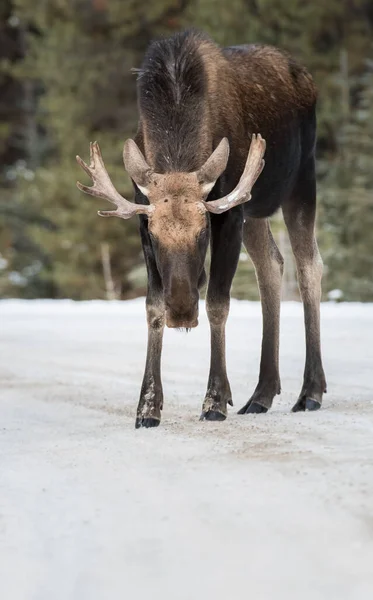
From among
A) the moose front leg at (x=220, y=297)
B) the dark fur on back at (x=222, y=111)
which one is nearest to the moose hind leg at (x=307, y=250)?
the dark fur on back at (x=222, y=111)

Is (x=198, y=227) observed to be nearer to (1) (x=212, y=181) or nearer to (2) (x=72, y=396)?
(1) (x=212, y=181)

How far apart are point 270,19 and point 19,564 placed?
27.2 metres

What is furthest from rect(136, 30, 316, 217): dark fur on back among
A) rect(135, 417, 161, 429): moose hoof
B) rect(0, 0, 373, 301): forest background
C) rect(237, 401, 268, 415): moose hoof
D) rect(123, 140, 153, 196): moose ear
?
rect(0, 0, 373, 301): forest background

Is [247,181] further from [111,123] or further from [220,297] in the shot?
[111,123]

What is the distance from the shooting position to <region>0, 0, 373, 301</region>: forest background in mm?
25047

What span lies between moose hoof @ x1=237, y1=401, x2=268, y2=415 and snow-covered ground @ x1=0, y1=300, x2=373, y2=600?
0.17m

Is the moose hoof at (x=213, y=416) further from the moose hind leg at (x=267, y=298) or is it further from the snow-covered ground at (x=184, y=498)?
the moose hind leg at (x=267, y=298)

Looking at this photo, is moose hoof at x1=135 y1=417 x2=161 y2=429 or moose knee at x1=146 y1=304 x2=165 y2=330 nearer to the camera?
moose hoof at x1=135 y1=417 x2=161 y2=429

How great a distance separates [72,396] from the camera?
835cm

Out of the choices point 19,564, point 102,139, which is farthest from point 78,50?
point 19,564

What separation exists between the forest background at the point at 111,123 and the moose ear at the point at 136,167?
15.8 meters

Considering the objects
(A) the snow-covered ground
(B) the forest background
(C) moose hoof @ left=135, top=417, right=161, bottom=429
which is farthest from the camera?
(B) the forest background

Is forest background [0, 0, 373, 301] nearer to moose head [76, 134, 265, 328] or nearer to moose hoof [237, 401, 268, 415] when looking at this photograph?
moose hoof [237, 401, 268, 415]

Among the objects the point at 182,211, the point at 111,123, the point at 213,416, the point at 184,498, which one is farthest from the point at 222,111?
the point at 111,123
